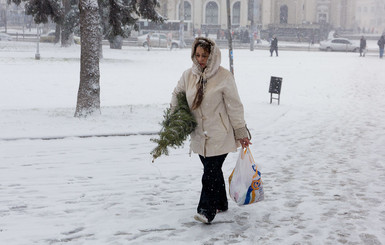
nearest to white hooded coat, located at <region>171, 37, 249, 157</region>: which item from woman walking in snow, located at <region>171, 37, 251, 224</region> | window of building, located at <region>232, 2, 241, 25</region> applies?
woman walking in snow, located at <region>171, 37, 251, 224</region>

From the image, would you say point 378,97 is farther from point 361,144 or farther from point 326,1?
point 326,1

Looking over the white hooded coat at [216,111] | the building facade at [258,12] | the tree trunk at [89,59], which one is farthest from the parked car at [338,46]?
the white hooded coat at [216,111]

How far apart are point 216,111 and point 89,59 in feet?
20.7

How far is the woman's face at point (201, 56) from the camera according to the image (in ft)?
15.8

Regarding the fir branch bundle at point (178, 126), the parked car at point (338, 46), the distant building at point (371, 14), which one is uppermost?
the distant building at point (371, 14)

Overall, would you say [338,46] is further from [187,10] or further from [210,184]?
[210,184]

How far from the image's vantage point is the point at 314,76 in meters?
22.2

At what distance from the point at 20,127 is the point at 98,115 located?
1682mm

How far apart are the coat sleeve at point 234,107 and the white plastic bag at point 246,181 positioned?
22cm

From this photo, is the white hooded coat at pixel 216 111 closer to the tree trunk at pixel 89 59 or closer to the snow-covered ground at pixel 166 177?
the snow-covered ground at pixel 166 177

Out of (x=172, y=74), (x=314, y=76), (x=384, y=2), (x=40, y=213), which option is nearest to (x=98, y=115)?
(x=40, y=213)

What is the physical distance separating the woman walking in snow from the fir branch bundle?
0.07 metres

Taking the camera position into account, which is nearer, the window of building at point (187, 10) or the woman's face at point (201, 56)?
the woman's face at point (201, 56)

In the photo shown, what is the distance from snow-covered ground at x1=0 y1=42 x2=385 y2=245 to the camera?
4922 millimetres
